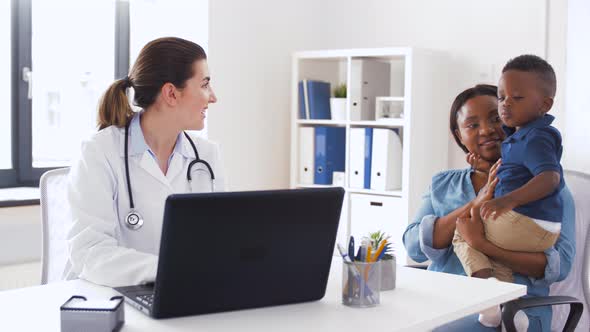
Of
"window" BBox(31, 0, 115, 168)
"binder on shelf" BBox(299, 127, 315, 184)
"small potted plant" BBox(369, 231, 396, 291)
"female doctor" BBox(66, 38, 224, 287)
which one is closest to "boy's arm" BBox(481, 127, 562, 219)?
"small potted plant" BBox(369, 231, 396, 291)

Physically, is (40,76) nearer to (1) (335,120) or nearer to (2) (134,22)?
(2) (134,22)

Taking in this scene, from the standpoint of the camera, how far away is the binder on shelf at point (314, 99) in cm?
401

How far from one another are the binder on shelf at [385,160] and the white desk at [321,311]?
79.5 inches

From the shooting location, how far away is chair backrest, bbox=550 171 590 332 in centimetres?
208

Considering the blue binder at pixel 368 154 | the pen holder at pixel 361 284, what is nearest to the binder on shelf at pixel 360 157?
the blue binder at pixel 368 154

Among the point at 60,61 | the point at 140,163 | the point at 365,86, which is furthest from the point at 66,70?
the point at 140,163

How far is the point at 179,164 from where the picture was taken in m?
2.08

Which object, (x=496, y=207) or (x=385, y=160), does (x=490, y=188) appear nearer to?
(x=496, y=207)

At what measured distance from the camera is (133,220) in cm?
191

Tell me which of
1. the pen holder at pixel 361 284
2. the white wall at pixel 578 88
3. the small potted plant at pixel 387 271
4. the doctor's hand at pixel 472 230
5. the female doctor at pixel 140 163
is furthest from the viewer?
the white wall at pixel 578 88

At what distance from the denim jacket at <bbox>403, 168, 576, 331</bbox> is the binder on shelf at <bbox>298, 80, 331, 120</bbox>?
181 cm

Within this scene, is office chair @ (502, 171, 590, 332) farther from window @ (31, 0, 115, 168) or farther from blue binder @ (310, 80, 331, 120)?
window @ (31, 0, 115, 168)

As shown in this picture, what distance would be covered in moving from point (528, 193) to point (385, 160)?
5.89 ft

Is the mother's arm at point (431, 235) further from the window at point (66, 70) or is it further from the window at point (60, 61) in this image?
the window at point (66, 70)
